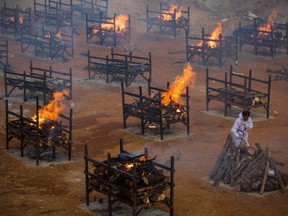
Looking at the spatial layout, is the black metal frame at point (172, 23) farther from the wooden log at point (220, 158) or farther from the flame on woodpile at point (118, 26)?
the wooden log at point (220, 158)

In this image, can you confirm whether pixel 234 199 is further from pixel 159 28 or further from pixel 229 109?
pixel 159 28

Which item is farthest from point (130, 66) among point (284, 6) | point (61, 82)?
point (284, 6)

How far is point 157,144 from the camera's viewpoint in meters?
23.5

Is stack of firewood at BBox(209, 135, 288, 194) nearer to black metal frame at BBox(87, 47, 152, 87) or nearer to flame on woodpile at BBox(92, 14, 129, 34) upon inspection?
black metal frame at BBox(87, 47, 152, 87)

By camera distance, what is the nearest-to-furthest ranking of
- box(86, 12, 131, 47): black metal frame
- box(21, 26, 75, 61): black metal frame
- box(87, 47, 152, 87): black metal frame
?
box(87, 47, 152, 87): black metal frame < box(21, 26, 75, 61): black metal frame < box(86, 12, 131, 47): black metal frame

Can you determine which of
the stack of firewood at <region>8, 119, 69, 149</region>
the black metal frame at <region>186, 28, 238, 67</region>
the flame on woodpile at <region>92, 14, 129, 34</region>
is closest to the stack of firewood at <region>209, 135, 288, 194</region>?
the stack of firewood at <region>8, 119, 69, 149</region>

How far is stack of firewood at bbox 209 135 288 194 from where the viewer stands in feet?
60.4

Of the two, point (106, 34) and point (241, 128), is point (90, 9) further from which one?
point (241, 128)

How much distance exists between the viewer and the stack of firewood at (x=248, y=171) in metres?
18.4

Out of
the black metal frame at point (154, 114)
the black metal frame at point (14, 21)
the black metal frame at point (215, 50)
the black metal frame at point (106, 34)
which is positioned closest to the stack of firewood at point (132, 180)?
the black metal frame at point (154, 114)

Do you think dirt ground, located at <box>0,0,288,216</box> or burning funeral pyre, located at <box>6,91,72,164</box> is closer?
dirt ground, located at <box>0,0,288,216</box>

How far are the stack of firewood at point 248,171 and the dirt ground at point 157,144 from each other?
31 cm

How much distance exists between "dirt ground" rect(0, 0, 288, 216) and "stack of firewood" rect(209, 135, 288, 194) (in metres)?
0.31

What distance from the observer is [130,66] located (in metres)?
33.7
